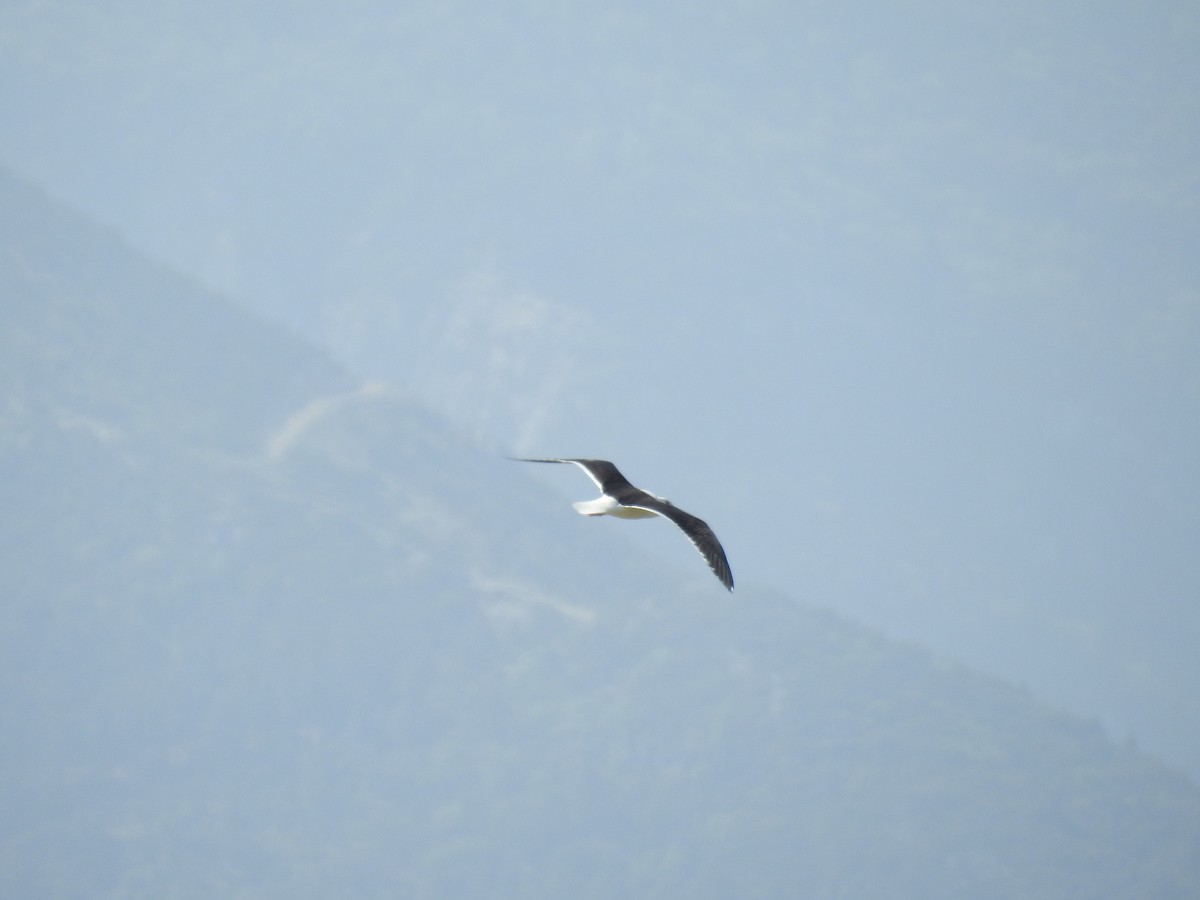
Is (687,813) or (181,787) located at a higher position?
(687,813)

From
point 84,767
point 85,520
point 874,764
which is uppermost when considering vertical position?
point 874,764

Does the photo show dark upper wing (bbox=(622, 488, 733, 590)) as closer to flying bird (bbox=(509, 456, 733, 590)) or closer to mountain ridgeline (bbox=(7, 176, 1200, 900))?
flying bird (bbox=(509, 456, 733, 590))

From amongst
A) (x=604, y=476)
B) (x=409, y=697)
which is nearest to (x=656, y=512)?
(x=604, y=476)

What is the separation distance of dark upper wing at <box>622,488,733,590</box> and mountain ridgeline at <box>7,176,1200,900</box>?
7192cm

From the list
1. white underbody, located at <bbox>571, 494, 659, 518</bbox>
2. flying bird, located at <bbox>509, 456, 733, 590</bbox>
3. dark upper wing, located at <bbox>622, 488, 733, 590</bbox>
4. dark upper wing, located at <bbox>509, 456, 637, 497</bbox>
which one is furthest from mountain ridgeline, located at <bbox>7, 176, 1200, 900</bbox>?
dark upper wing, located at <bbox>622, 488, 733, 590</bbox>

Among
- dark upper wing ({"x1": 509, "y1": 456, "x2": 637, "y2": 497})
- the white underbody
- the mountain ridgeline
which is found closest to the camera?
the white underbody

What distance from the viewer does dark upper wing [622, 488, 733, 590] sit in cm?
1440

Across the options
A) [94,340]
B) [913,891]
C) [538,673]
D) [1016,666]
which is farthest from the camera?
[1016,666]

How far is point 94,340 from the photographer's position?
111812 mm

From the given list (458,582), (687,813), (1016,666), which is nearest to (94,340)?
(458,582)

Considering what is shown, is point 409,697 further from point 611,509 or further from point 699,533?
point 699,533

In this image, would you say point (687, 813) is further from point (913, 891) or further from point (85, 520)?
point (85, 520)

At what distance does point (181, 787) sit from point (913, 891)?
127 ft

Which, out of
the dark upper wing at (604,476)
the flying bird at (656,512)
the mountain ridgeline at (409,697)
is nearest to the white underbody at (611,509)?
the flying bird at (656,512)
